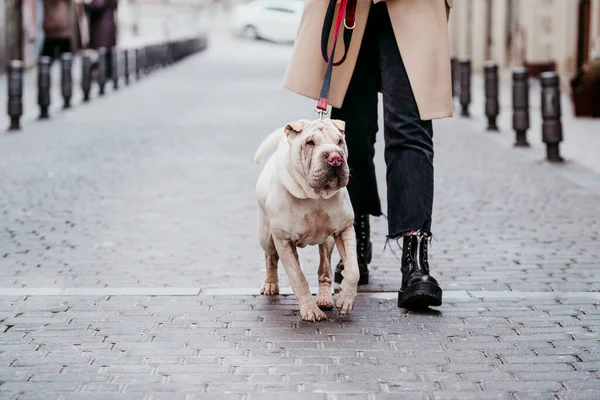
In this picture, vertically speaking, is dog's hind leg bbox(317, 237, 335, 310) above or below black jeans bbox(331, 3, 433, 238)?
below

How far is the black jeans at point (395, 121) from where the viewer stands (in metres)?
4.93

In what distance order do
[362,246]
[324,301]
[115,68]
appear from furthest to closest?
[115,68], [362,246], [324,301]

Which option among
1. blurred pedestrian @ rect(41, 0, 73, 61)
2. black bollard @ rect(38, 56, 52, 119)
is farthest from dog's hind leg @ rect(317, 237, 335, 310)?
blurred pedestrian @ rect(41, 0, 73, 61)

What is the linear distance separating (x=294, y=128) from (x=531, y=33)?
22533mm

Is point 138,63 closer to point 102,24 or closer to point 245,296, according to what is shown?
point 102,24

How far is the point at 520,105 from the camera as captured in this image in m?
A: 12.5

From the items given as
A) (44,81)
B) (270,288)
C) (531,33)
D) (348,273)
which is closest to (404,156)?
(348,273)

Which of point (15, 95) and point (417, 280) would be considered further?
point (15, 95)

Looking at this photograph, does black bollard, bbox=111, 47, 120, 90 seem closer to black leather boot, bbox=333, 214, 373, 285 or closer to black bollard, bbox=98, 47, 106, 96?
black bollard, bbox=98, 47, 106, 96

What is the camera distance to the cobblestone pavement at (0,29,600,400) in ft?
12.4

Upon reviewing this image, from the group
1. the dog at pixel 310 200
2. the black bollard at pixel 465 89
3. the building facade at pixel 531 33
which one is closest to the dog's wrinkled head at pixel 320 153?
the dog at pixel 310 200

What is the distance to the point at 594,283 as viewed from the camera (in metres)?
5.39

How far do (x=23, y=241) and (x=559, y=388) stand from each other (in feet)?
12.9

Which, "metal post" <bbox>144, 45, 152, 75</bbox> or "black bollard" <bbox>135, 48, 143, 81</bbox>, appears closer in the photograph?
"black bollard" <bbox>135, 48, 143, 81</bbox>
